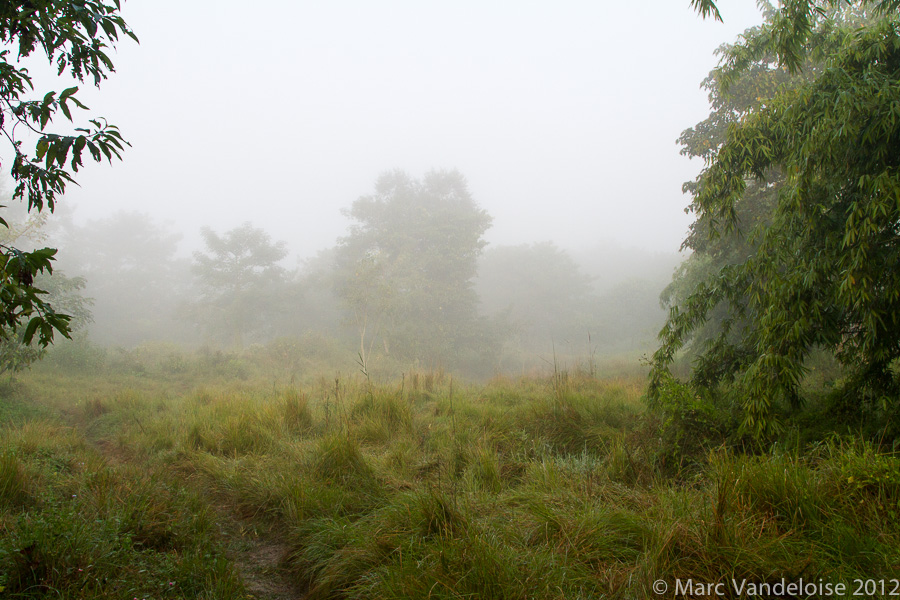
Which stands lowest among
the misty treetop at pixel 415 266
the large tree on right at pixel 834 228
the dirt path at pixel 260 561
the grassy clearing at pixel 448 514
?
the dirt path at pixel 260 561

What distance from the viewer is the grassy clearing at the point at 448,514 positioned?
194cm

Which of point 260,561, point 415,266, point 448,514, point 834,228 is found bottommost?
point 260,561

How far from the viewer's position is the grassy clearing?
6.37 ft

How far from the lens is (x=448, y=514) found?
8.34 feet

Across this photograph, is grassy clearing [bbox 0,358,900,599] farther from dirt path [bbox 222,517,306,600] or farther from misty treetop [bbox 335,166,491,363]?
misty treetop [bbox 335,166,491,363]

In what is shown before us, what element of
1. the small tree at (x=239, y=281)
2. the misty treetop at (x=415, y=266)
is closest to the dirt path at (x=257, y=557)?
the misty treetop at (x=415, y=266)

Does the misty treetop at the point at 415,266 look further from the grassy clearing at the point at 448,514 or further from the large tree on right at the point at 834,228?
the large tree on right at the point at 834,228

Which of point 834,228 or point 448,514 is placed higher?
point 834,228

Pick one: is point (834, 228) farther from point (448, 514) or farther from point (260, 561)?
point (260, 561)

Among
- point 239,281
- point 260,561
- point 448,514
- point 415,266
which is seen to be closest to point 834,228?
point 448,514

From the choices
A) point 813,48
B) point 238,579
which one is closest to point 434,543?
point 238,579

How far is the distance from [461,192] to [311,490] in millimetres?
28796

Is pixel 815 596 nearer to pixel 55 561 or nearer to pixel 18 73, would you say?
pixel 55 561

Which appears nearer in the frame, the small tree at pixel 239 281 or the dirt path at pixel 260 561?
the dirt path at pixel 260 561
